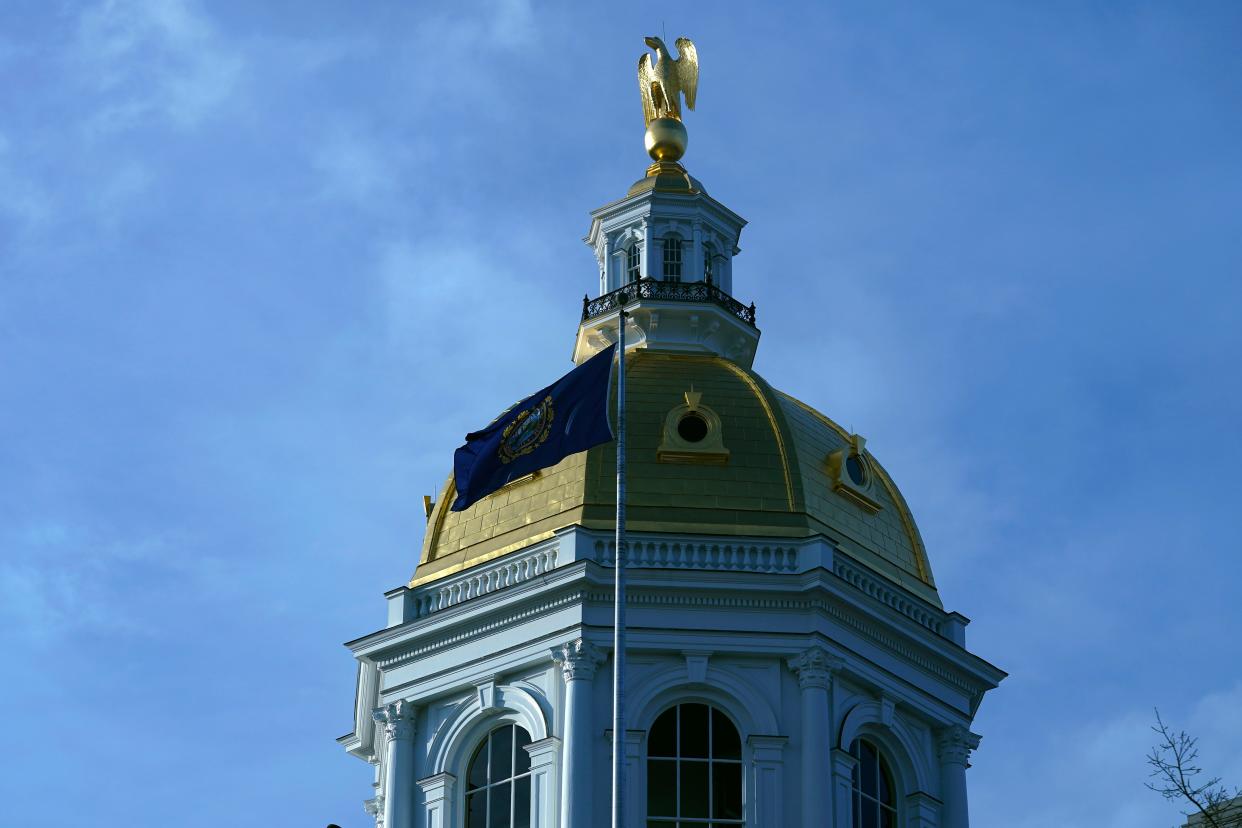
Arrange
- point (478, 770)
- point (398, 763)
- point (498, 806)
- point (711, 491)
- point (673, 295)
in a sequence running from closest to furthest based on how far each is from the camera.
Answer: point (498, 806) → point (478, 770) → point (398, 763) → point (711, 491) → point (673, 295)

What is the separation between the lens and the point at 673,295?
62688 mm

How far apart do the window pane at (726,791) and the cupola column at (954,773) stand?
188 inches

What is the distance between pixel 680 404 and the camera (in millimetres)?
58531

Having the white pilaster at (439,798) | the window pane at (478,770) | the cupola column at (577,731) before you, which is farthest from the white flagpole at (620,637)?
the white pilaster at (439,798)

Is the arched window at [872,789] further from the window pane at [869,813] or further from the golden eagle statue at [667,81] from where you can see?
the golden eagle statue at [667,81]

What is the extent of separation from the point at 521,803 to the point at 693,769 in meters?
3.18

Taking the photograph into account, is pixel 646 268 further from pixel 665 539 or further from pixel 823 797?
pixel 823 797

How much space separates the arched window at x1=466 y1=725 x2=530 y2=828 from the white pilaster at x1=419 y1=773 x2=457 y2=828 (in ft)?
1.10

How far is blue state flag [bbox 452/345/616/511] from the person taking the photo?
5369 centimetres

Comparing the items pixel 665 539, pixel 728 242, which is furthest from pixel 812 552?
pixel 728 242

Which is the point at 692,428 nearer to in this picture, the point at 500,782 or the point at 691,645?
the point at 691,645

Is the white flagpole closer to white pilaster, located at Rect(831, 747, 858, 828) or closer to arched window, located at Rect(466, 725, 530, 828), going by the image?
arched window, located at Rect(466, 725, 530, 828)

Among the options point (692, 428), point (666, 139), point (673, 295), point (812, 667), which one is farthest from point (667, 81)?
point (812, 667)

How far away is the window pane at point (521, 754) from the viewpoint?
182 ft
